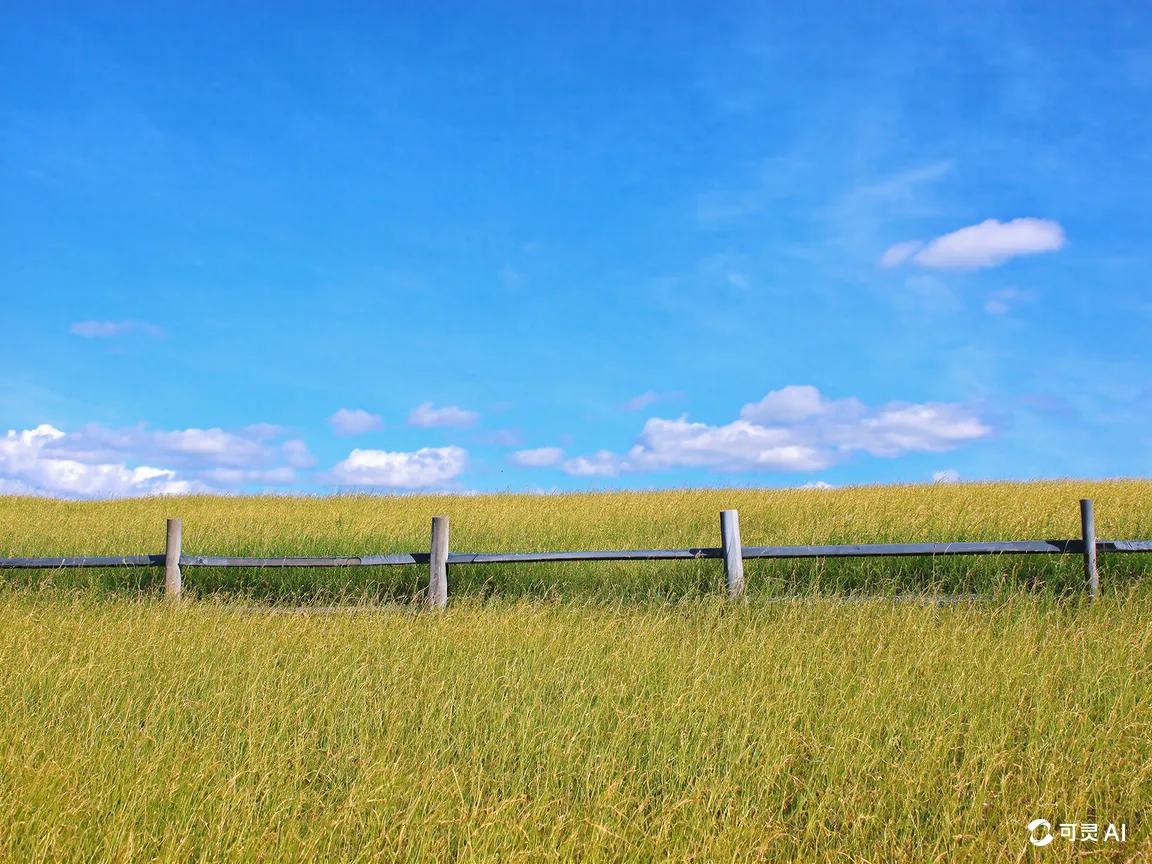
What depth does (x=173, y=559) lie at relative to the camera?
11.1 m

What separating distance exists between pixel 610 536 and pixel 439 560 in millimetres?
3917

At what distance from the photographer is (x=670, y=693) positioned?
5.47m

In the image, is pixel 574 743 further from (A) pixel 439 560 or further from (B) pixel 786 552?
(A) pixel 439 560

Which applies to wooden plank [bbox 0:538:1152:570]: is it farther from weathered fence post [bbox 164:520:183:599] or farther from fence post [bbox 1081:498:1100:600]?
weathered fence post [bbox 164:520:183:599]

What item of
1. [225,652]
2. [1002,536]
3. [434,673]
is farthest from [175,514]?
[1002,536]

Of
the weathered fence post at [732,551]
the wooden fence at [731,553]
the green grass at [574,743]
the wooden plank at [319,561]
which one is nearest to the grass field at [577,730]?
the green grass at [574,743]

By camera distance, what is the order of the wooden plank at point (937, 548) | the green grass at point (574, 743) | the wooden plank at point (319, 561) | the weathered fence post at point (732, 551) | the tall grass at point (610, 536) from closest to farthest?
the green grass at point (574, 743), the wooden plank at point (937, 548), the weathered fence post at point (732, 551), the wooden plank at point (319, 561), the tall grass at point (610, 536)

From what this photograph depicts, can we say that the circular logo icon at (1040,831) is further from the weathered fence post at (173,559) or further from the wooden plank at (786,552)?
the weathered fence post at (173,559)

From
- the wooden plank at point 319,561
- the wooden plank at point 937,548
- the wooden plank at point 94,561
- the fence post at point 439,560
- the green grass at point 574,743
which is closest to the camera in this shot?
the green grass at point 574,743

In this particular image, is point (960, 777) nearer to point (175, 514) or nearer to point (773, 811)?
point (773, 811)

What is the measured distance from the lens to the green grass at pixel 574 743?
149 inches

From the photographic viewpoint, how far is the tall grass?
35.1 feet

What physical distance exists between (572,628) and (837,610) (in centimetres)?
279

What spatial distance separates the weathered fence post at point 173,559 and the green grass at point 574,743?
10.7 feet
